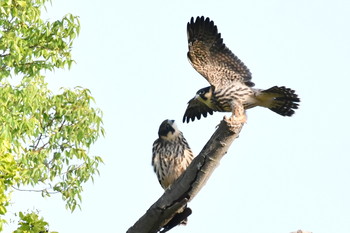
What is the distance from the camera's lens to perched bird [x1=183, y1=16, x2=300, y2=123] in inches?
332

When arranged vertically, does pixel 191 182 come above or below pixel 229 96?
below

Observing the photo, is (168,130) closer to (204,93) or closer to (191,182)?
(204,93)

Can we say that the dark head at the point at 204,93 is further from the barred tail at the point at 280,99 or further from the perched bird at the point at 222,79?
the barred tail at the point at 280,99

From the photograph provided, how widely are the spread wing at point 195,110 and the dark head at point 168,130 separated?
431 mm

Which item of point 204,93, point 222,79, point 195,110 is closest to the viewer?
point 204,93

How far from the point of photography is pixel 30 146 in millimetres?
11289

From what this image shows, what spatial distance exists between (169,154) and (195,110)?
77cm

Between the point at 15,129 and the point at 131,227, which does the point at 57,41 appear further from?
the point at 131,227

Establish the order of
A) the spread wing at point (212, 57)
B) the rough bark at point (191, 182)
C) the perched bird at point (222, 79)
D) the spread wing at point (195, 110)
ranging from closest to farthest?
1. the rough bark at point (191, 182)
2. the perched bird at point (222, 79)
3. the spread wing at point (212, 57)
4. the spread wing at point (195, 110)

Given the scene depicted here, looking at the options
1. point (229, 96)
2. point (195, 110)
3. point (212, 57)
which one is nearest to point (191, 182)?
point (229, 96)

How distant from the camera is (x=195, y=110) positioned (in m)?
8.97

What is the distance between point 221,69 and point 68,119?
9.65 ft

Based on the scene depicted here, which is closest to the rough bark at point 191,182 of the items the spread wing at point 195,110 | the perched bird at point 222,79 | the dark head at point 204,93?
the perched bird at point 222,79

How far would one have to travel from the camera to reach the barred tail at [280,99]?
8.32 meters
